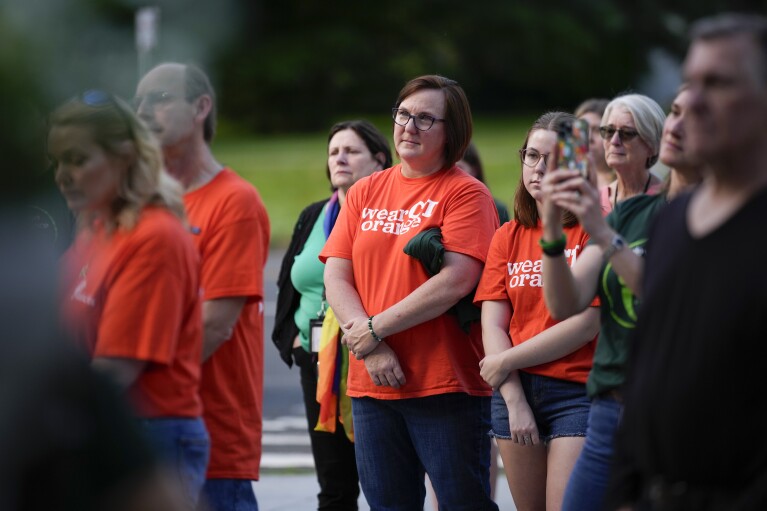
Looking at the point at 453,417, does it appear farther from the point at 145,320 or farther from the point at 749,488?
the point at 749,488

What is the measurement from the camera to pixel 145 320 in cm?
310

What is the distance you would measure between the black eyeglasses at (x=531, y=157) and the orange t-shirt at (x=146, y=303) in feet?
6.51

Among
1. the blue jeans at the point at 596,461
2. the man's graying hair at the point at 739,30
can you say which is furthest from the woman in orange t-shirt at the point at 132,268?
the man's graying hair at the point at 739,30

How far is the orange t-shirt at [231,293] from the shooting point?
4070 mm

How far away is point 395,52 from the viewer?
43.2 metres

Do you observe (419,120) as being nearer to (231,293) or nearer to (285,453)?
(231,293)

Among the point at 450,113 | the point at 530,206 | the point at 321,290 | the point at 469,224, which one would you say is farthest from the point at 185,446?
the point at 321,290

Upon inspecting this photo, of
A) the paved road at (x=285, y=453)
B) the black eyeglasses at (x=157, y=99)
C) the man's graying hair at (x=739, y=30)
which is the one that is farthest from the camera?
the paved road at (x=285, y=453)

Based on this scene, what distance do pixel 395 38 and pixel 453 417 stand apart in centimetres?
4030

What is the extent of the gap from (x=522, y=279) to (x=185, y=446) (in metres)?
1.78

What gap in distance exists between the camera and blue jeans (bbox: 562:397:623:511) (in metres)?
3.68

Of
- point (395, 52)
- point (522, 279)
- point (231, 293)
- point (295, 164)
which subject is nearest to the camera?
point (231, 293)

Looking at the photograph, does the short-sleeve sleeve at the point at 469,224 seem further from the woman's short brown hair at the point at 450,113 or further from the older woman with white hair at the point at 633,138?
the older woman with white hair at the point at 633,138

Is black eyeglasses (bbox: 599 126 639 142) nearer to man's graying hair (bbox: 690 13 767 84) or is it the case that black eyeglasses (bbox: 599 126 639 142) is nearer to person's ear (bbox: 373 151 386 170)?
person's ear (bbox: 373 151 386 170)
